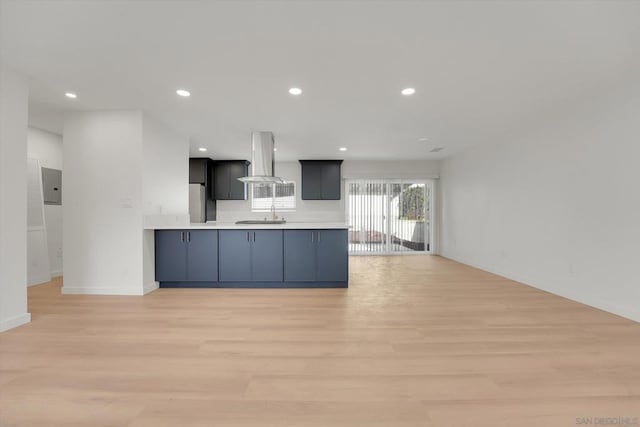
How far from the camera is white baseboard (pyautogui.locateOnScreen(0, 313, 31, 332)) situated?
7.98 ft

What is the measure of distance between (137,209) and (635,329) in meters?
5.52

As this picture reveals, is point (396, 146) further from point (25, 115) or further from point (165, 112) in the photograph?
point (25, 115)

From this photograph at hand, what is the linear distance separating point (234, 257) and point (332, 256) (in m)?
1.42

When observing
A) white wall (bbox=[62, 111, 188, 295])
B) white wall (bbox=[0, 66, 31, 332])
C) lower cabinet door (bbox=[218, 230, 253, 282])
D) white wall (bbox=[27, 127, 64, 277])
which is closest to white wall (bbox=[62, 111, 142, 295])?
white wall (bbox=[62, 111, 188, 295])

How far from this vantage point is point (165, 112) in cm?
362

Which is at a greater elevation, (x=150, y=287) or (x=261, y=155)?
(x=261, y=155)

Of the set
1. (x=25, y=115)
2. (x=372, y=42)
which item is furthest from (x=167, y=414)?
(x=25, y=115)

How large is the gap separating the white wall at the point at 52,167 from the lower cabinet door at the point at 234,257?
124 inches

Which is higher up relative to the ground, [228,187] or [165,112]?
[165,112]

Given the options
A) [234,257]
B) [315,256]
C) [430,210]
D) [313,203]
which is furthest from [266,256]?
[430,210]

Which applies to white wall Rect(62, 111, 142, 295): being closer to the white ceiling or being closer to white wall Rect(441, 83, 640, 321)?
the white ceiling

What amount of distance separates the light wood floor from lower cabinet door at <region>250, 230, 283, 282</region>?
67cm

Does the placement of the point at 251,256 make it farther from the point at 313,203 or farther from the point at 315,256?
the point at 313,203

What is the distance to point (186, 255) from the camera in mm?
3908
